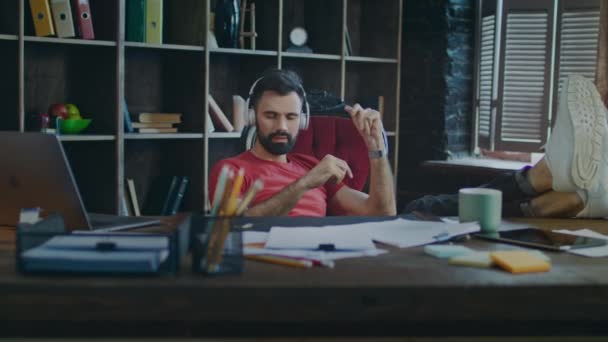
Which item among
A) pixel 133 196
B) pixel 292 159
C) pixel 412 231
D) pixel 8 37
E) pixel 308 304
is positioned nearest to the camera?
pixel 308 304

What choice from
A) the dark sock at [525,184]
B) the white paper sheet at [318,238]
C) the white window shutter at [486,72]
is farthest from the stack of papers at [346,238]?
the white window shutter at [486,72]

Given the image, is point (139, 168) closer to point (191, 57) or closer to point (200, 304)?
point (191, 57)

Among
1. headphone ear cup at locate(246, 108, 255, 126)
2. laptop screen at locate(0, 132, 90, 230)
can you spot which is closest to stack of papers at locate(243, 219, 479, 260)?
laptop screen at locate(0, 132, 90, 230)

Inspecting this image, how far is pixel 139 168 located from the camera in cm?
429

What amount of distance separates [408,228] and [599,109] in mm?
1039

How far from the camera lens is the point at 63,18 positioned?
11.9 feet

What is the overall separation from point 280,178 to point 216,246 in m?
1.41

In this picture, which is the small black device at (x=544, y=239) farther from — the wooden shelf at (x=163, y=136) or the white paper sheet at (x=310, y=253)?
the wooden shelf at (x=163, y=136)

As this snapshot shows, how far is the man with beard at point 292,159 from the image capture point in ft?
8.66

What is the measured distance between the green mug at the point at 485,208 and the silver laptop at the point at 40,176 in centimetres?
88

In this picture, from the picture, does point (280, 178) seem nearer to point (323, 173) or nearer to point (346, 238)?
point (323, 173)

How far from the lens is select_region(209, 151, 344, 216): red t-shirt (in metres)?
2.67

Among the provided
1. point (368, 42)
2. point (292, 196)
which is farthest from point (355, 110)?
point (368, 42)

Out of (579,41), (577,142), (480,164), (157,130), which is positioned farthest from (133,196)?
(579,41)
